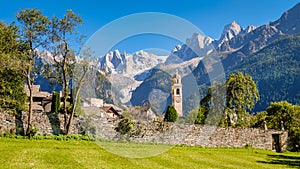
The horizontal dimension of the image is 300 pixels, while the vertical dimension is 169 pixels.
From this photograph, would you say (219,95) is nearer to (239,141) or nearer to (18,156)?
(239,141)

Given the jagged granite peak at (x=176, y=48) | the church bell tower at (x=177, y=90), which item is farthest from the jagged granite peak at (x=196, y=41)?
the church bell tower at (x=177, y=90)

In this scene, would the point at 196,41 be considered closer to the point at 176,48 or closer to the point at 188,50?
the point at 188,50

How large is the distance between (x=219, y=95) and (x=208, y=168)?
2936 cm

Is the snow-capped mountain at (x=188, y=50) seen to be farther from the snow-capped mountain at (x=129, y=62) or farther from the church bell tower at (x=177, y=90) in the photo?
the church bell tower at (x=177, y=90)

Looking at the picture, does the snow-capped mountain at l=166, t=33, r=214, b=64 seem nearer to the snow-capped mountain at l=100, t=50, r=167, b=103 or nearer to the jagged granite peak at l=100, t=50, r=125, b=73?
the snow-capped mountain at l=100, t=50, r=167, b=103

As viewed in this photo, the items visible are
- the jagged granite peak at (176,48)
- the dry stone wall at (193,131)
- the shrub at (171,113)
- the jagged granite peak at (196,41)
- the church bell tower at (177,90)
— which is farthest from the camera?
the dry stone wall at (193,131)

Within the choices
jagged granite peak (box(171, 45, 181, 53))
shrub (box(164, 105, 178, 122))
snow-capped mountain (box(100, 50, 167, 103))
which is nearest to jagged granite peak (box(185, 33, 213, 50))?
jagged granite peak (box(171, 45, 181, 53))

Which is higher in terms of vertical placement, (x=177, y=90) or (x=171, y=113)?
(x=177, y=90)

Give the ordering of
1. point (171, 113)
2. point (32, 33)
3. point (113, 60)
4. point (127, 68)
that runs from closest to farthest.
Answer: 1. point (171, 113)
2. point (113, 60)
3. point (127, 68)
4. point (32, 33)

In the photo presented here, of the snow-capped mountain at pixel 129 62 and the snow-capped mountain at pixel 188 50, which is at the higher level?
the snow-capped mountain at pixel 188 50

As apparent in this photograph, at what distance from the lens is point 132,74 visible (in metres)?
12.6

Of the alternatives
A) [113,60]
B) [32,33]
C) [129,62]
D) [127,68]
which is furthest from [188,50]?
[32,33]

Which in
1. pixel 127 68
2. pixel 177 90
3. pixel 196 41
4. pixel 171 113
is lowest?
pixel 171 113

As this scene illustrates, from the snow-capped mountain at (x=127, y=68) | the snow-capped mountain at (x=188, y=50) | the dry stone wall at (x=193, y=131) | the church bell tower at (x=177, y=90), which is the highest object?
the snow-capped mountain at (x=188, y=50)
